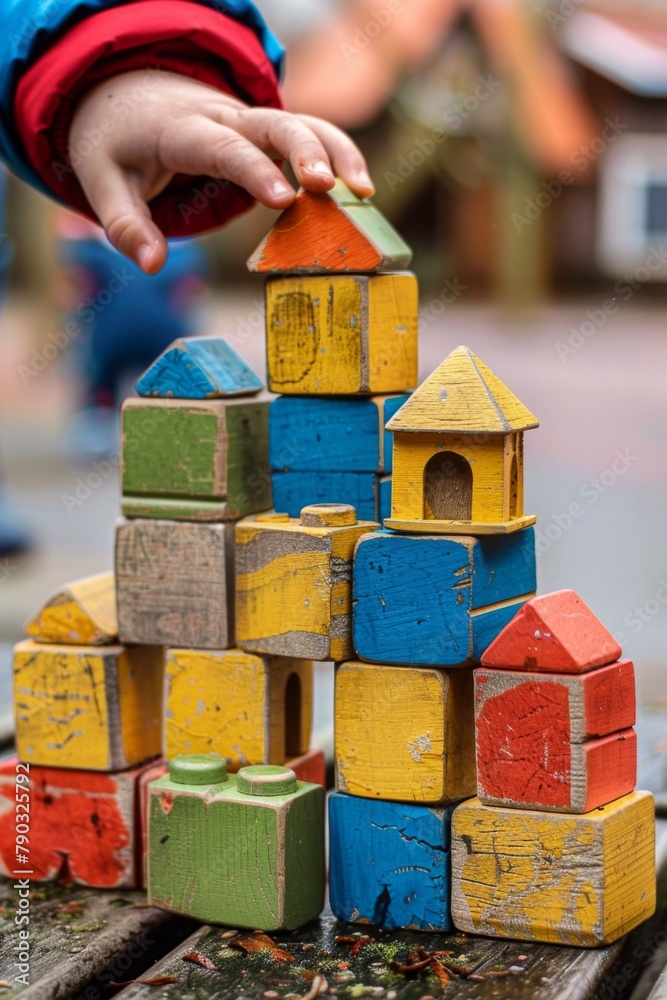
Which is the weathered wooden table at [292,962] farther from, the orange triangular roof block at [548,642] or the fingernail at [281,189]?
the fingernail at [281,189]

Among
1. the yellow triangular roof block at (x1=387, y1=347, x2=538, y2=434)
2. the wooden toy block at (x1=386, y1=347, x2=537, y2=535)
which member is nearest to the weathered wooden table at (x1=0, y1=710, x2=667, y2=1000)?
the wooden toy block at (x1=386, y1=347, x2=537, y2=535)

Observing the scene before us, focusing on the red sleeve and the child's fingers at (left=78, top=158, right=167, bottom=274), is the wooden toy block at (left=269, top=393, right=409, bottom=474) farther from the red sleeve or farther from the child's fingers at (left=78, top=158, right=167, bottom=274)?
the red sleeve

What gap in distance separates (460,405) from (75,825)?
2.53 ft

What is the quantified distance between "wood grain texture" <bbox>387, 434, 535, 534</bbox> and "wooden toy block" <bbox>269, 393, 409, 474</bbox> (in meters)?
0.11

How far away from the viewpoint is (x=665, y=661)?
3289 millimetres

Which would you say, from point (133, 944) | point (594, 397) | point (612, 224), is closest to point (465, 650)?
point (133, 944)

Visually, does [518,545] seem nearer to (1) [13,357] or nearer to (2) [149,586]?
(2) [149,586]

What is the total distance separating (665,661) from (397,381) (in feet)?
5.40

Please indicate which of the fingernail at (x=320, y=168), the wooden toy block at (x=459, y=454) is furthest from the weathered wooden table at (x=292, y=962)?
the fingernail at (x=320, y=168)

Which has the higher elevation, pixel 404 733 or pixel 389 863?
pixel 404 733

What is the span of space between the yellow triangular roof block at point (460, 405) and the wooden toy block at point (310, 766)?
0.52 meters

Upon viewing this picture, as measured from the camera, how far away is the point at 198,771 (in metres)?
1.78

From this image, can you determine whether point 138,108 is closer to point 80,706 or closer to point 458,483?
point 458,483

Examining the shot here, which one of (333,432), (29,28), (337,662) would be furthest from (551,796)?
(29,28)
